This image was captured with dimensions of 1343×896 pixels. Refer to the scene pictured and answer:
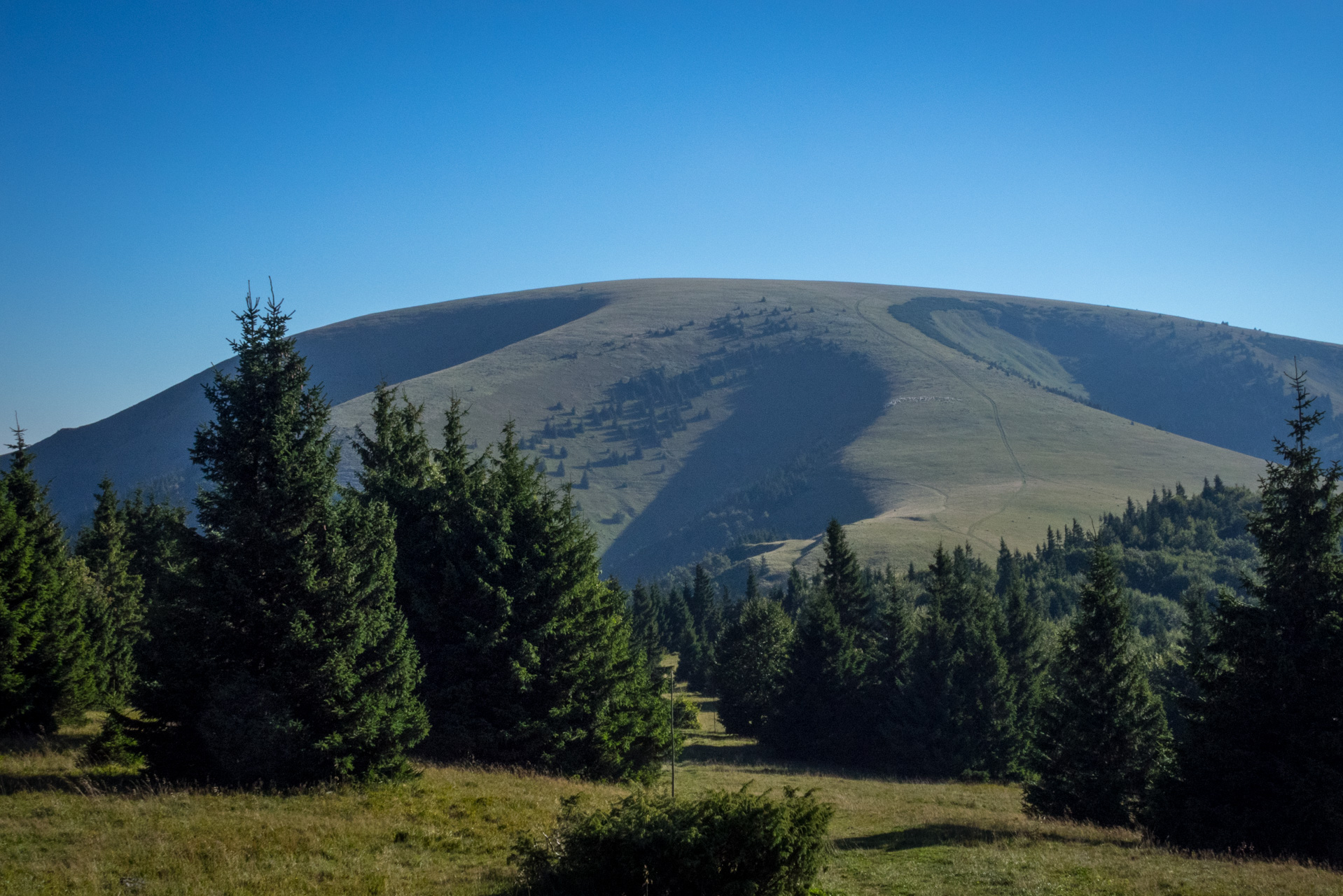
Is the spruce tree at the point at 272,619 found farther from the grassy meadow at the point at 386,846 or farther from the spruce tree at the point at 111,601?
the spruce tree at the point at 111,601

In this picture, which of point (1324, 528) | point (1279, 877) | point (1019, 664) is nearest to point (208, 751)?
point (1279, 877)

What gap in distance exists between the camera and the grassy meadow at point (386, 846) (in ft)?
42.9

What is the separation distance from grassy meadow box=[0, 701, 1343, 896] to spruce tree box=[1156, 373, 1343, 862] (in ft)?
9.38

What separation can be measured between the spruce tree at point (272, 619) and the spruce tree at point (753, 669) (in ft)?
155

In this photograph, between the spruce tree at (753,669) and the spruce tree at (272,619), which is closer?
the spruce tree at (272,619)

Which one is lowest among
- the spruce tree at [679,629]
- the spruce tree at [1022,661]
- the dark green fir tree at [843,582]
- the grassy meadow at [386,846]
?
the spruce tree at [679,629]

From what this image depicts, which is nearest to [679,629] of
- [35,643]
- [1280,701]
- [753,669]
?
[753,669]

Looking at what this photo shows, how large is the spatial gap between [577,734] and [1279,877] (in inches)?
808

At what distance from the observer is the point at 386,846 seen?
15328 mm

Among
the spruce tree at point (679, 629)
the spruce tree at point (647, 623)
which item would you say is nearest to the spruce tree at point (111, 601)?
the spruce tree at point (647, 623)

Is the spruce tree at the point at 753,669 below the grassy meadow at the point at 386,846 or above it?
below

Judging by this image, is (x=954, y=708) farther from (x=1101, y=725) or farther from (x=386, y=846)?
(x=386, y=846)

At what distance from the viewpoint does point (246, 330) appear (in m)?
21.0

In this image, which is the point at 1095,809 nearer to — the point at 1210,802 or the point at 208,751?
the point at 1210,802
